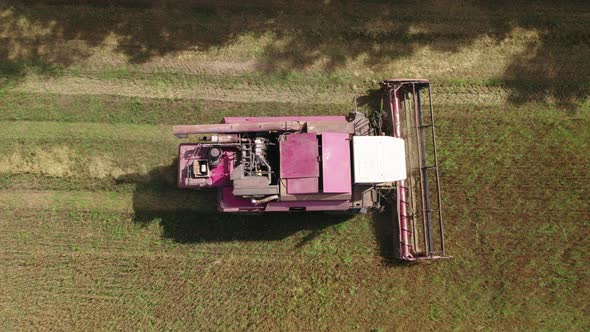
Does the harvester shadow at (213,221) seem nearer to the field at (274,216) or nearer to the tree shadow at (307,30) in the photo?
the field at (274,216)

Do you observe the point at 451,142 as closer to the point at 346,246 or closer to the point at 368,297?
the point at 346,246

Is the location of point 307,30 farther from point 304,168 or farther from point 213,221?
point 213,221

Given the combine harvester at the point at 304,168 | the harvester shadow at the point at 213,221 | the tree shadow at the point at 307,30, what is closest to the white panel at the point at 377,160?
the combine harvester at the point at 304,168

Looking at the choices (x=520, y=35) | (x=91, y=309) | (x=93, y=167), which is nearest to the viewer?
(x=91, y=309)

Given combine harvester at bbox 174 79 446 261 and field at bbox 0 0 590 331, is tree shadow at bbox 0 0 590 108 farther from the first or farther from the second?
combine harvester at bbox 174 79 446 261

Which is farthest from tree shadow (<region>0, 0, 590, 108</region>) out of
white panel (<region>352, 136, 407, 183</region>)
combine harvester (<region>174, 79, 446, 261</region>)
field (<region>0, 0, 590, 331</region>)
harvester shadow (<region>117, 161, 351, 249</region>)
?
harvester shadow (<region>117, 161, 351, 249</region>)

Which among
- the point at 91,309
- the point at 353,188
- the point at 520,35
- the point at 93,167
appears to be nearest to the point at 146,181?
the point at 93,167

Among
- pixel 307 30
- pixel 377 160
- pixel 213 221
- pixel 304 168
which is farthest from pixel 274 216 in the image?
pixel 307 30
